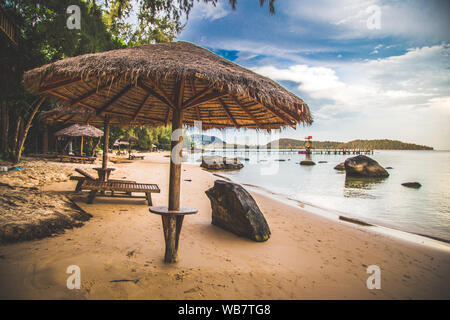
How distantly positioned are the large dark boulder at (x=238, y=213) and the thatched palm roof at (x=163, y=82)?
1.58 metres

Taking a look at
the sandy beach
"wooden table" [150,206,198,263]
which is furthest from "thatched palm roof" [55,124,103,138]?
"wooden table" [150,206,198,263]

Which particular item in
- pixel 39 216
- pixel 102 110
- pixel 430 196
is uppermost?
pixel 102 110

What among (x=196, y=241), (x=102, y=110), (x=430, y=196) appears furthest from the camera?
(x=430, y=196)

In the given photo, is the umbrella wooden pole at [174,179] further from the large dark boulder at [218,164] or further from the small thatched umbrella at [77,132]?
the large dark boulder at [218,164]

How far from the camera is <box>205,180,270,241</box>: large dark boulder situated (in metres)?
4.65

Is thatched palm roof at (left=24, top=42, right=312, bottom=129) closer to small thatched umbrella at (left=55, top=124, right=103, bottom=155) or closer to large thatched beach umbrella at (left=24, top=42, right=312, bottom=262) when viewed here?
large thatched beach umbrella at (left=24, top=42, right=312, bottom=262)

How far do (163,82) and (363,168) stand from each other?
76.6 ft

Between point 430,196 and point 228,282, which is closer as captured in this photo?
point 228,282

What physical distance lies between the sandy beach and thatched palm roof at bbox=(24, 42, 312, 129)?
2.25m

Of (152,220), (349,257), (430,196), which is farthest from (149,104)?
(430,196)
